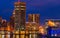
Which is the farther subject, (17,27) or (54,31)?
(54,31)

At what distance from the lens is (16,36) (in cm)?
4531

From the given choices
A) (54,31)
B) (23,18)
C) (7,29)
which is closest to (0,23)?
(7,29)

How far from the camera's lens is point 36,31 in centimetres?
4522

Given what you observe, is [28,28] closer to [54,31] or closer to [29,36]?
[29,36]

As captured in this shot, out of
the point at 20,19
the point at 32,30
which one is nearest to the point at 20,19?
the point at 20,19

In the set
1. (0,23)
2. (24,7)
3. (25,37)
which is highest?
(24,7)

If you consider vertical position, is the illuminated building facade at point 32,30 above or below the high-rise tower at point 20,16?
below

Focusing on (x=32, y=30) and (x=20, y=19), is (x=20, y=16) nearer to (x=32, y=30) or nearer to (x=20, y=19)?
(x=20, y=19)

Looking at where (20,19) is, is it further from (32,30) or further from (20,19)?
(32,30)

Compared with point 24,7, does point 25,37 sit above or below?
below

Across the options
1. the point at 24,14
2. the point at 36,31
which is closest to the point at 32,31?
the point at 36,31

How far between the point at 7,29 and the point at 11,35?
215cm

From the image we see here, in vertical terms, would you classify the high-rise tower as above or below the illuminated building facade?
above

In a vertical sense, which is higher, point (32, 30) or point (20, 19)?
point (20, 19)
